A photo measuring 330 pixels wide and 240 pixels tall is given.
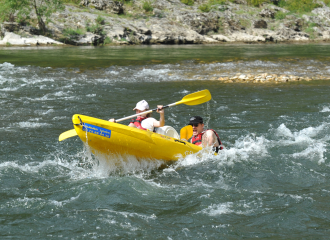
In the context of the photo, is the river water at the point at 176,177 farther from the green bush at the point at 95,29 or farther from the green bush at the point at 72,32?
the green bush at the point at 95,29

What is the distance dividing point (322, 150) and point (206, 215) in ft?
10.8

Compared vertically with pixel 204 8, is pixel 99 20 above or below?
below

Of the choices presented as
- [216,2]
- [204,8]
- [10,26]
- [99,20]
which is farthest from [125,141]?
[216,2]

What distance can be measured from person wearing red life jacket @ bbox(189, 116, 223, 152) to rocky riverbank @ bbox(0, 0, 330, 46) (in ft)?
88.6

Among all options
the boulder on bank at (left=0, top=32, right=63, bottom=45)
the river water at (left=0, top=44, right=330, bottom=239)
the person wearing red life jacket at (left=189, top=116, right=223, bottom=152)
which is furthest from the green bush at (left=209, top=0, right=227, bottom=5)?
the person wearing red life jacket at (left=189, top=116, right=223, bottom=152)

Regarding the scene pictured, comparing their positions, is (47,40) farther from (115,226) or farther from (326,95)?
(115,226)

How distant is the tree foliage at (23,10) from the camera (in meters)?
31.8

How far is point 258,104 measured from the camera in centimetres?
1038

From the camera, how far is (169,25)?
125 feet

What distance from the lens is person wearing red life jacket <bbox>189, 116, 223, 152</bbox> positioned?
243 inches

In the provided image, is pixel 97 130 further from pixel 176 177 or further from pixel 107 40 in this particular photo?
pixel 107 40

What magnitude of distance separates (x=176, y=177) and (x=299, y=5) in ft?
173

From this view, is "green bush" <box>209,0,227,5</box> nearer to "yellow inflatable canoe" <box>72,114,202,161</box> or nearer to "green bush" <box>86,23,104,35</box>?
"green bush" <box>86,23,104,35</box>

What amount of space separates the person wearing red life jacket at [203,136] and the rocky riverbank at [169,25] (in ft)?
88.6
